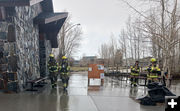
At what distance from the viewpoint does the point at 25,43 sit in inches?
389

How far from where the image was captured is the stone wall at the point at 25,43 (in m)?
8.81

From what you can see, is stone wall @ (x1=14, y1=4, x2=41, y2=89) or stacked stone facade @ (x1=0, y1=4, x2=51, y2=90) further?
stone wall @ (x1=14, y1=4, x2=41, y2=89)

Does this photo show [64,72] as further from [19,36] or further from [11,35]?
[11,35]

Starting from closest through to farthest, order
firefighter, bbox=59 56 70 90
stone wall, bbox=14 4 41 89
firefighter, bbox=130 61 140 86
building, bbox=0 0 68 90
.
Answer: building, bbox=0 0 68 90 < stone wall, bbox=14 4 41 89 < firefighter, bbox=59 56 70 90 < firefighter, bbox=130 61 140 86

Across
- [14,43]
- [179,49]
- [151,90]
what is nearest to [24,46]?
[14,43]

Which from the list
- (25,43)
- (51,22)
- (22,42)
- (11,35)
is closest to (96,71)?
(51,22)

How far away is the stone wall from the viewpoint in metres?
8.81

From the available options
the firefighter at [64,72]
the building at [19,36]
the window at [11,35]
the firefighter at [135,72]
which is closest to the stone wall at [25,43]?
the building at [19,36]

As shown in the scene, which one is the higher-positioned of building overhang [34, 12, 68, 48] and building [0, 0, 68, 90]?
building overhang [34, 12, 68, 48]

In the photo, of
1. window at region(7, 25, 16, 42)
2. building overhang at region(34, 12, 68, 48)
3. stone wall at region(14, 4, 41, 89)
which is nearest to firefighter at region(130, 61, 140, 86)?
building overhang at region(34, 12, 68, 48)

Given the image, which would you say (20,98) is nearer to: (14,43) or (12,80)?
(12,80)

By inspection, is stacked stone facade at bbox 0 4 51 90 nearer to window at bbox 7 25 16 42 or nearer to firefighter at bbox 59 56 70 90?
window at bbox 7 25 16 42

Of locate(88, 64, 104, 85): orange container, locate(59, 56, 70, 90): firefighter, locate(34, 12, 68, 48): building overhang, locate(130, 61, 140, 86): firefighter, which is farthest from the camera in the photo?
locate(88, 64, 104, 85): orange container

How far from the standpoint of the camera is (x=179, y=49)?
19812 mm
